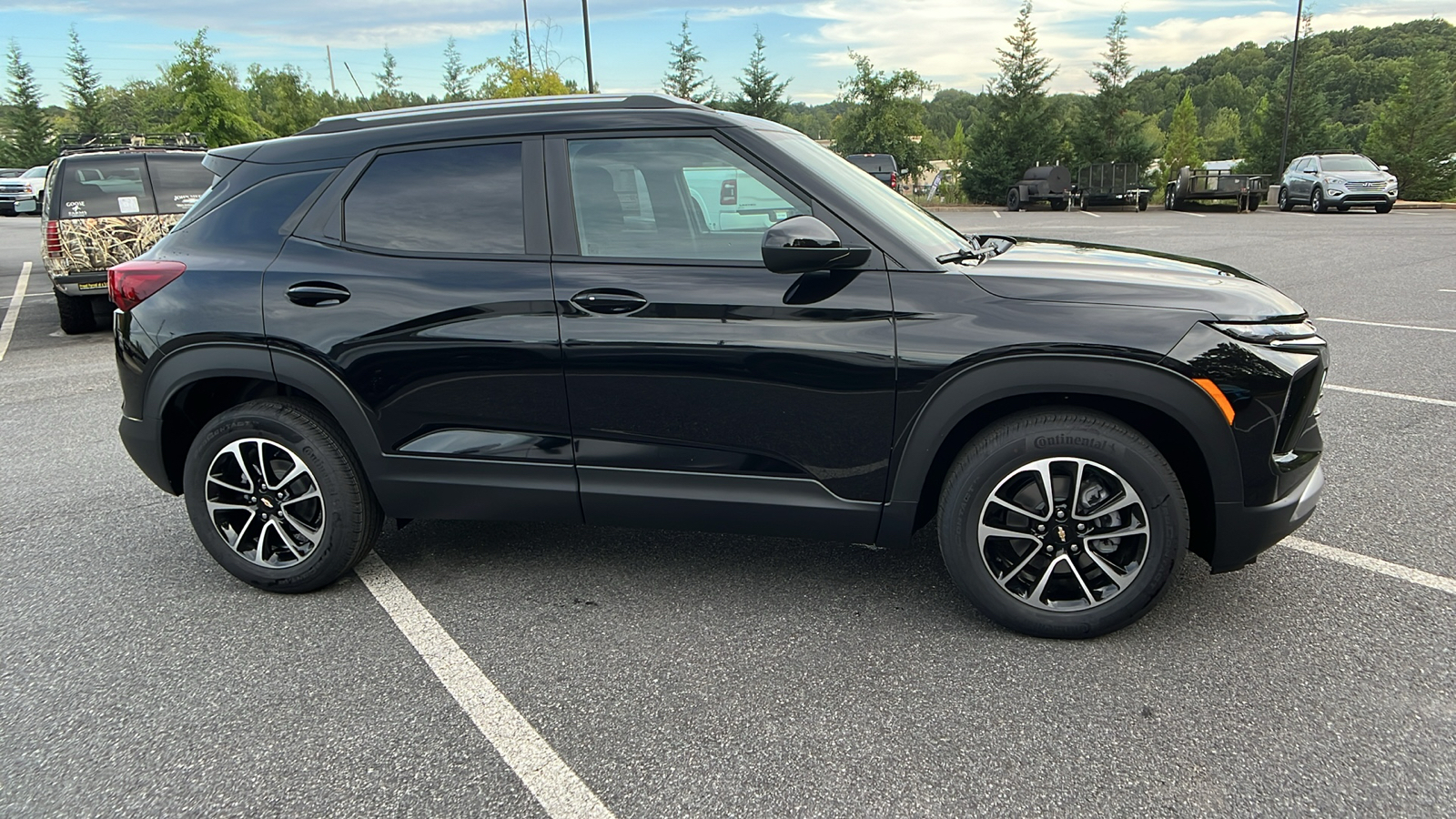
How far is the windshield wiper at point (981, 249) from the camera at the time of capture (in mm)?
3236

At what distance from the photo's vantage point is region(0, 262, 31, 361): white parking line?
9.81 m

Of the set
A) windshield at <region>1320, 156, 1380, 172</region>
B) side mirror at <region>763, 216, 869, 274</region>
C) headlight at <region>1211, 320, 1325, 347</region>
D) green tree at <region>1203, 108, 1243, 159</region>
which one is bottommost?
headlight at <region>1211, 320, 1325, 347</region>

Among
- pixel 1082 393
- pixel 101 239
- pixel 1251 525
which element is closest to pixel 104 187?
pixel 101 239

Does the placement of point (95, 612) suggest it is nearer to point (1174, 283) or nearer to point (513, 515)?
point (513, 515)

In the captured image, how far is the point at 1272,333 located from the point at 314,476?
3298 millimetres

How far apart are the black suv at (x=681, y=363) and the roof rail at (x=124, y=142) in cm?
893

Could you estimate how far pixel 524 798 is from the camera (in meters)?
2.41

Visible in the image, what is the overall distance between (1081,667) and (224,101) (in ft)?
108

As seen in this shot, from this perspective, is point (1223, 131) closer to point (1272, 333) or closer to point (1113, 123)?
point (1113, 123)

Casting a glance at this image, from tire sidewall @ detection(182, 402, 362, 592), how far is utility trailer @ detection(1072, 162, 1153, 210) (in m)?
31.9

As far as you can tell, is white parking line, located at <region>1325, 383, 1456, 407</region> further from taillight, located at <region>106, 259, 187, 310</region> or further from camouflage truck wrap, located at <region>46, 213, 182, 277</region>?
camouflage truck wrap, located at <region>46, 213, 182, 277</region>

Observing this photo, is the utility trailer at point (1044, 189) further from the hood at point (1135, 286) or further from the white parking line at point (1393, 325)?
the hood at point (1135, 286)

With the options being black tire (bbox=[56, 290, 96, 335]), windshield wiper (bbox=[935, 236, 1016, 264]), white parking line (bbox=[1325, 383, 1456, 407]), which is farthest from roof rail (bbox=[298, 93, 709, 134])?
black tire (bbox=[56, 290, 96, 335])

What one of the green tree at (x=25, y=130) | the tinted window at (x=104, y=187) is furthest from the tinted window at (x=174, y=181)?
the green tree at (x=25, y=130)
